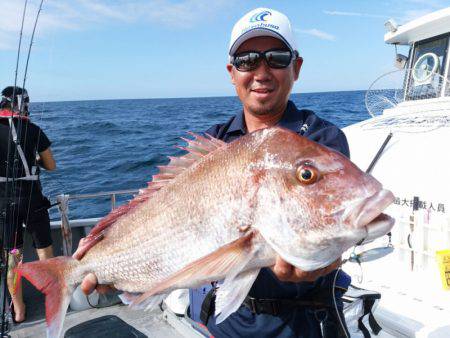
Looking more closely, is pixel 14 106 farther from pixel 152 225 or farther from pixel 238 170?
pixel 238 170

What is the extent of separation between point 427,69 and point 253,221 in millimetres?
7564

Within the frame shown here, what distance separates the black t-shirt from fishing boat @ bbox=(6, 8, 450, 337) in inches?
22.7

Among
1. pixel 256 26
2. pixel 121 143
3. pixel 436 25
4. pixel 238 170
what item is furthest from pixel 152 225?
pixel 121 143

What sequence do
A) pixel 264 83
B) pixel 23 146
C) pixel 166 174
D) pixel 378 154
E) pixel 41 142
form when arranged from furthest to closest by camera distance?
pixel 378 154 < pixel 41 142 < pixel 23 146 < pixel 264 83 < pixel 166 174

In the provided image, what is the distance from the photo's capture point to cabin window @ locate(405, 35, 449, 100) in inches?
295

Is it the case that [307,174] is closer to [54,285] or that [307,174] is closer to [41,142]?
[54,285]

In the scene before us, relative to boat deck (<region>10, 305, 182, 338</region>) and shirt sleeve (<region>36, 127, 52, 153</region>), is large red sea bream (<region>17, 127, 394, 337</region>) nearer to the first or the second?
boat deck (<region>10, 305, 182, 338</region>)

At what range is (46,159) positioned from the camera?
17.9ft

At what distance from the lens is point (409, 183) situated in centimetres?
548

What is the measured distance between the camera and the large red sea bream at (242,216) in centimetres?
151

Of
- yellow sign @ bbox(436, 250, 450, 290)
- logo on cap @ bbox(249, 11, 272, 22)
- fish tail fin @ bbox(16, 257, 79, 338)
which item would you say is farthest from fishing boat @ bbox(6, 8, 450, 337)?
logo on cap @ bbox(249, 11, 272, 22)

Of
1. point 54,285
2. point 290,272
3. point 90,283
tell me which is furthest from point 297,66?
point 54,285

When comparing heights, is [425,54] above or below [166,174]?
above

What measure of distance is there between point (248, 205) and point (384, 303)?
307 centimetres
